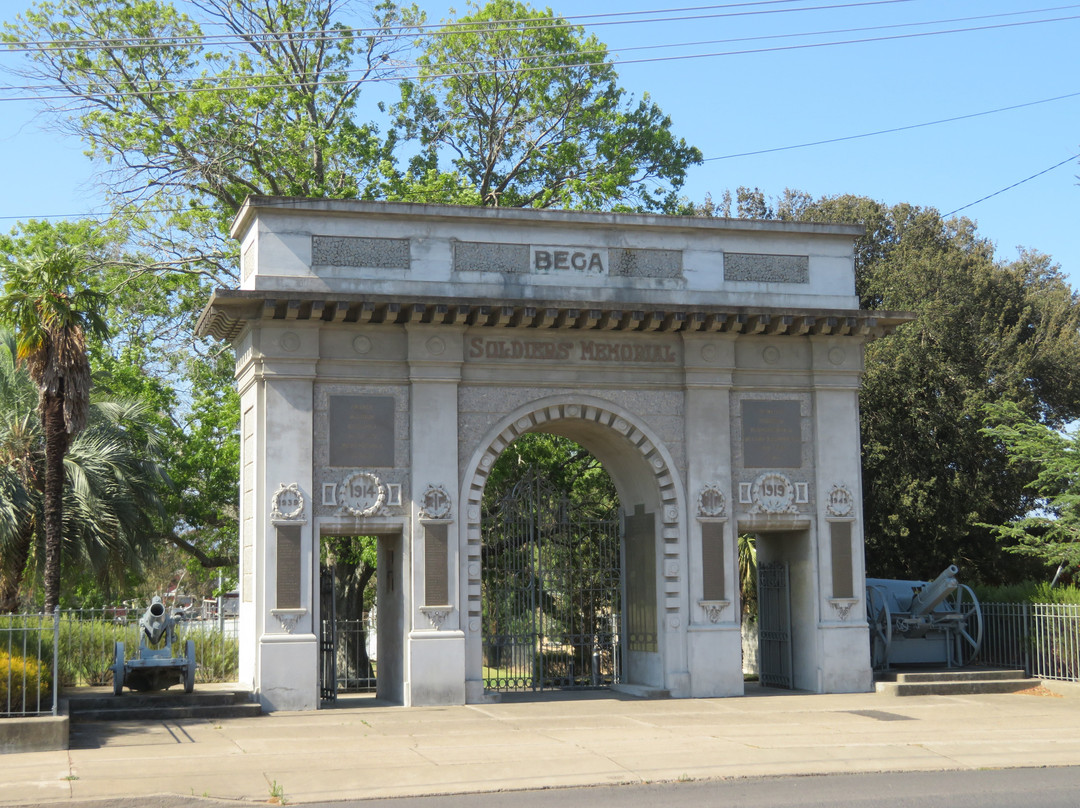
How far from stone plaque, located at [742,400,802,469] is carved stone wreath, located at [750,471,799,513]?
0.21 metres

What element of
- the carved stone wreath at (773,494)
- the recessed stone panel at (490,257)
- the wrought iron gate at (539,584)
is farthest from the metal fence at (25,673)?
the carved stone wreath at (773,494)

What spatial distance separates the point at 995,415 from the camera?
80.2 ft

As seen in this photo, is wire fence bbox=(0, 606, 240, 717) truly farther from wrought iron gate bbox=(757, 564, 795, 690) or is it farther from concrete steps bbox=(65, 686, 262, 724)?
wrought iron gate bbox=(757, 564, 795, 690)

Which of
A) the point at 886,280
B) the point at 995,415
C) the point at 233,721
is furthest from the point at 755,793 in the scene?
the point at 886,280

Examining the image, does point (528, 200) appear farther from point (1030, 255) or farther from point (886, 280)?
point (1030, 255)

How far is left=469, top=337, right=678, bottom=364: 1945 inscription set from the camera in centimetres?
1902

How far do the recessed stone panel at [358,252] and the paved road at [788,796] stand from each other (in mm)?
9819

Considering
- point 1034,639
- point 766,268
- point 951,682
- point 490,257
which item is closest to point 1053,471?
point 1034,639

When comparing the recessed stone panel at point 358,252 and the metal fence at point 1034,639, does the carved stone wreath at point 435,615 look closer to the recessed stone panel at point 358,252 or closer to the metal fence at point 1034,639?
the recessed stone panel at point 358,252

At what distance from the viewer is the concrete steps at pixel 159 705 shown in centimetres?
1609

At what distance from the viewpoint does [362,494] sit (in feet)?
59.7

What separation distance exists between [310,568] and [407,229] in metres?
5.42

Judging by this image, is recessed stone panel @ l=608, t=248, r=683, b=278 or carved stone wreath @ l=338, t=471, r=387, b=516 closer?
carved stone wreath @ l=338, t=471, r=387, b=516

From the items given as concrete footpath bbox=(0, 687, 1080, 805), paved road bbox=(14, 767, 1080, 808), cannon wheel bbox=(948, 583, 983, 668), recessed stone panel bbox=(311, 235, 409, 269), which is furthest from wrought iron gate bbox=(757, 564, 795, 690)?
paved road bbox=(14, 767, 1080, 808)
